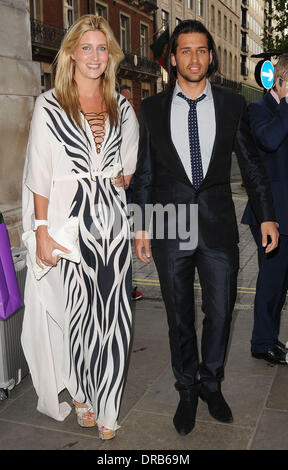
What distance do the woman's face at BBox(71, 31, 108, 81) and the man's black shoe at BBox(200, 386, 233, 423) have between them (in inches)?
74.2

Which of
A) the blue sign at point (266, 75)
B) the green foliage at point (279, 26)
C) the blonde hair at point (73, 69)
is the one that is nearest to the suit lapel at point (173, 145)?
the blonde hair at point (73, 69)

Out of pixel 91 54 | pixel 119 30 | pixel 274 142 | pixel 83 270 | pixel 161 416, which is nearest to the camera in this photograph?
pixel 91 54

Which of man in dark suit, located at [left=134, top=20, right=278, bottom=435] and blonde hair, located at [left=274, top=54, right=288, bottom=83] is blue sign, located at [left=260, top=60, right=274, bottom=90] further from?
man in dark suit, located at [left=134, top=20, right=278, bottom=435]

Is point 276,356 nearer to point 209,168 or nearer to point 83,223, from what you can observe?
point 209,168

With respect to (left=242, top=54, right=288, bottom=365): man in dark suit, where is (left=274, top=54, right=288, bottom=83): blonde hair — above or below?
above

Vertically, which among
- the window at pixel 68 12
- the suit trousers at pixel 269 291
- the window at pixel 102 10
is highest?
the window at pixel 102 10

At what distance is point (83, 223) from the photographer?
2895mm

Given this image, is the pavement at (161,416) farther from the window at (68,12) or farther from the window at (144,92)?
the window at (144,92)

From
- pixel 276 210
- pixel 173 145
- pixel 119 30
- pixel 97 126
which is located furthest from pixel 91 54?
pixel 119 30

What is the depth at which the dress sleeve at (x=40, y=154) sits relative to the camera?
2.75m

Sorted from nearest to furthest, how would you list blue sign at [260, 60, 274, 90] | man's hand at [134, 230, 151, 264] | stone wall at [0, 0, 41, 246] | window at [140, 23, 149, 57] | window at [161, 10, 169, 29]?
man's hand at [134, 230, 151, 264] → stone wall at [0, 0, 41, 246] → blue sign at [260, 60, 274, 90] → window at [140, 23, 149, 57] → window at [161, 10, 169, 29]

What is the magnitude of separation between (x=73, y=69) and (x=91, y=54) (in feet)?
0.48

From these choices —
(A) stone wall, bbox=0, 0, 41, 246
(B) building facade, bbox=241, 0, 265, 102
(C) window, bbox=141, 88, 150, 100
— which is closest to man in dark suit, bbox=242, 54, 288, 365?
(A) stone wall, bbox=0, 0, 41, 246

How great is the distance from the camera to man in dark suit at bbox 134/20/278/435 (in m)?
2.94
